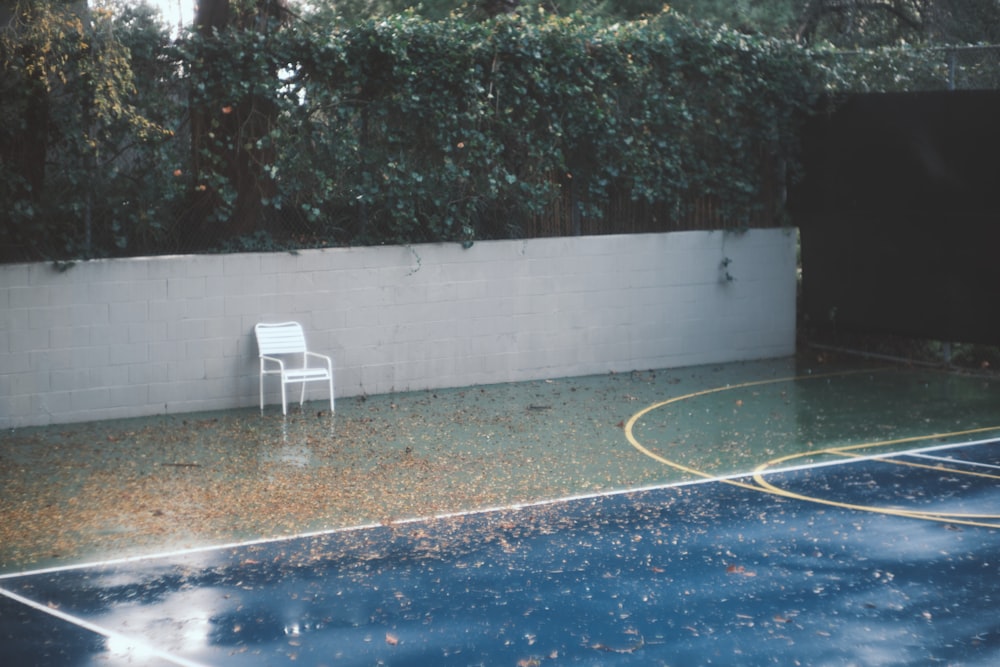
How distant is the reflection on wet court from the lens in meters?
5.34

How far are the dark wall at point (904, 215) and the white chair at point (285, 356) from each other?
19.2ft

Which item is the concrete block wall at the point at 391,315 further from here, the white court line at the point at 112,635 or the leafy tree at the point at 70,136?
the white court line at the point at 112,635

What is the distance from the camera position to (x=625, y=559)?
21.3ft

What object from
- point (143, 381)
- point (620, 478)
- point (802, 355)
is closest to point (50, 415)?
point (143, 381)

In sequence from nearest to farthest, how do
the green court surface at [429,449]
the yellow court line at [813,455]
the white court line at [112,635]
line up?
the white court line at [112,635]
the yellow court line at [813,455]
the green court surface at [429,449]

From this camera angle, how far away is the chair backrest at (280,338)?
1084 centimetres

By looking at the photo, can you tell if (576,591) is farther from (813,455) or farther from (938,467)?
(938,467)

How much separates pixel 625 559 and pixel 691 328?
698cm

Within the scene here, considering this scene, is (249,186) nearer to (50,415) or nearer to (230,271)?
(230,271)

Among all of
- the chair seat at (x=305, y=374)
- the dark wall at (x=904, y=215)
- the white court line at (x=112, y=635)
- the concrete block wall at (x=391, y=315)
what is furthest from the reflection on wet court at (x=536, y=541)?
the dark wall at (x=904, y=215)

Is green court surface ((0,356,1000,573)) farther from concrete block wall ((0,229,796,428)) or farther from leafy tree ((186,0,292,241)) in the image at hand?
leafy tree ((186,0,292,241))

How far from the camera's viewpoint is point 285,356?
11305 mm

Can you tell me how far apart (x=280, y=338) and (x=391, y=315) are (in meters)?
1.22

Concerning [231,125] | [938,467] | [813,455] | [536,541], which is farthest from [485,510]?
[231,125]
